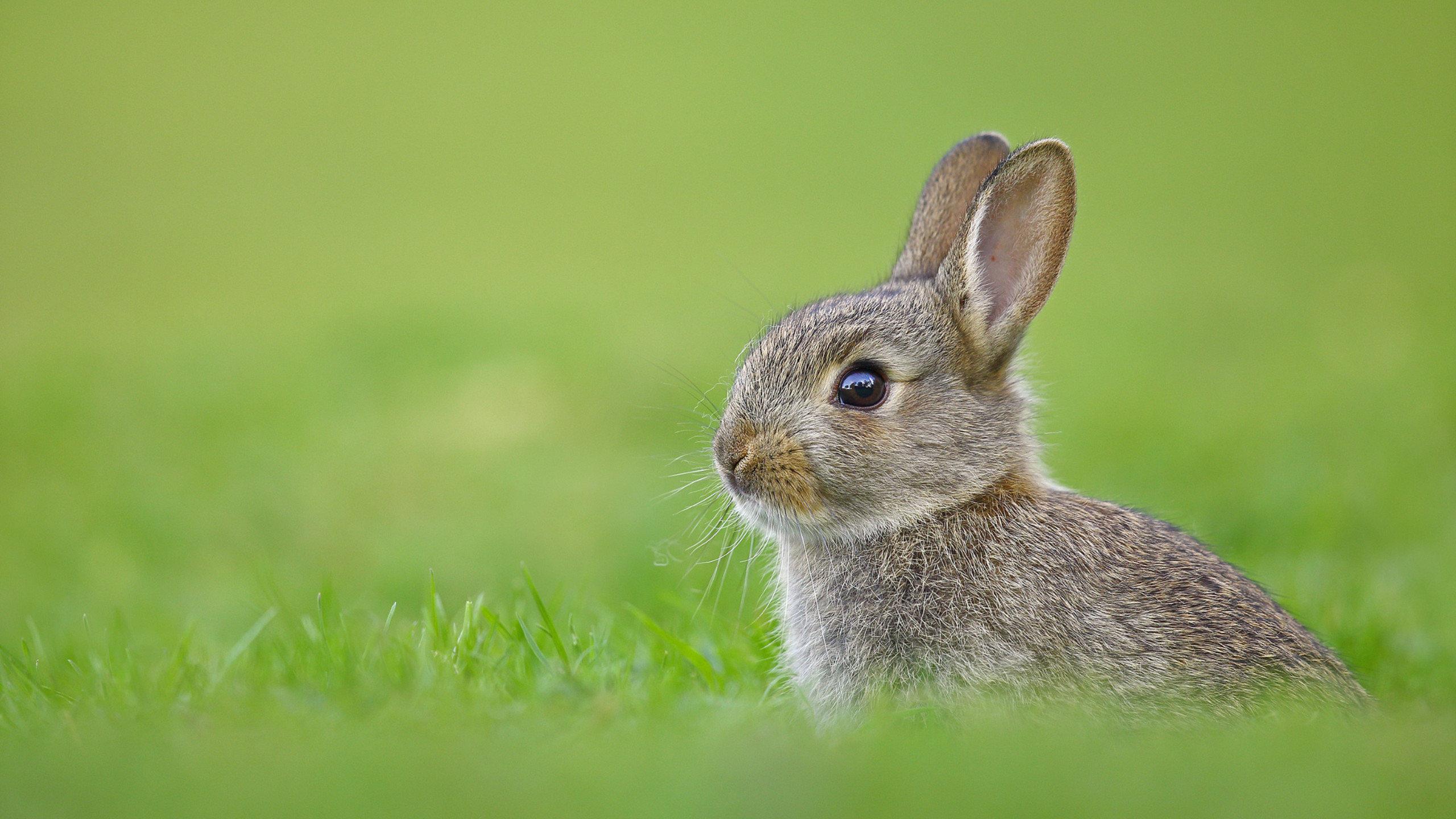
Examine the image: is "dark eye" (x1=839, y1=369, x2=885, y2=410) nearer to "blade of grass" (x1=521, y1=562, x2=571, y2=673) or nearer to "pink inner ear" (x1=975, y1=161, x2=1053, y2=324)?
"pink inner ear" (x1=975, y1=161, x2=1053, y2=324)

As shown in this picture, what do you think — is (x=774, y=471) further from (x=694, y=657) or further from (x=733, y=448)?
(x=694, y=657)

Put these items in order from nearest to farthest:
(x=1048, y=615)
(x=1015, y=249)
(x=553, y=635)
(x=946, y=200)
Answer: (x=1048, y=615) → (x=553, y=635) → (x=1015, y=249) → (x=946, y=200)

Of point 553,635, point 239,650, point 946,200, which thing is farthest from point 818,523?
point 239,650

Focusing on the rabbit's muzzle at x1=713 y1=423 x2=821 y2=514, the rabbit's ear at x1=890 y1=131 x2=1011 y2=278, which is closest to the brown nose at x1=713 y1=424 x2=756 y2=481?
the rabbit's muzzle at x1=713 y1=423 x2=821 y2=514

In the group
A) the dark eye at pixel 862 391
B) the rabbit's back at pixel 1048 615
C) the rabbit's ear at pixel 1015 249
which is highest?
the rabbit's ear at pixel 1015 249

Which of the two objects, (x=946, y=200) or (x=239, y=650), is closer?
(x=239, y=650)

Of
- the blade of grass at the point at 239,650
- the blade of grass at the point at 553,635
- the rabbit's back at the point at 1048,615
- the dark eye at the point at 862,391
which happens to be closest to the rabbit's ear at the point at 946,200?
the dark eye at the point at 862,391

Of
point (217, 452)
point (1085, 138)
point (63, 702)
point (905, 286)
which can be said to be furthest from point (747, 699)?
point (1085, 138)

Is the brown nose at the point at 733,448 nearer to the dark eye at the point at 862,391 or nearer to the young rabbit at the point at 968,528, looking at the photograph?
the young rabbit at the point at 968,528
